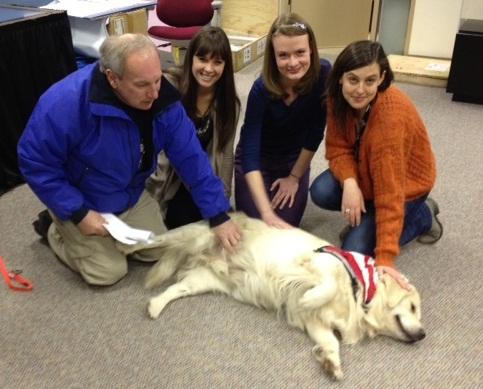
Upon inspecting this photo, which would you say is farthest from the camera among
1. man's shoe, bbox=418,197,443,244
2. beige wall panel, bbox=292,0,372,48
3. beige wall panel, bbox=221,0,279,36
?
beige wall panel, bbox=221,0,279,36

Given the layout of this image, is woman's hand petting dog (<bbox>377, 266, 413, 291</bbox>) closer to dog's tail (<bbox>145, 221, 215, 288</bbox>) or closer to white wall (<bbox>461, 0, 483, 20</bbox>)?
dog's tail (<bbox>145, 221, 215, 288</bbox>)

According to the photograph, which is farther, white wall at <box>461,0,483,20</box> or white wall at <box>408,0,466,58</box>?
white wall at <box>408,0,466,58</box>

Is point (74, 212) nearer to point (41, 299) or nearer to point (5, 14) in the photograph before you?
point (41, 299)

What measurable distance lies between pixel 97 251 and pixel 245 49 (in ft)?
9.20

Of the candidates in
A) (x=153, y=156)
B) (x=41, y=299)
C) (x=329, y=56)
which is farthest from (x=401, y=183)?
(x=329, y=56)

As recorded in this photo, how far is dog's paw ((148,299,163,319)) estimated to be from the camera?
1758 millimetres

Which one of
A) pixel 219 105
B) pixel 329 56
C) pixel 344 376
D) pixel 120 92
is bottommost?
pixel 344 376

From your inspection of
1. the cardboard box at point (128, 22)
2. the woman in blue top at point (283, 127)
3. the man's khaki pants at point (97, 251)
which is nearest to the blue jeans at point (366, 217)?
the woman in blue top at point (283, 127)

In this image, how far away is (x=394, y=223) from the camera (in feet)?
5.74

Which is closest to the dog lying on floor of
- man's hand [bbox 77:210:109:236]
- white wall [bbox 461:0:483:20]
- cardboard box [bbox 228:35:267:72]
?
man's hand [bbox 77:210:109:236]

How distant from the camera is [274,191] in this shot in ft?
7.29

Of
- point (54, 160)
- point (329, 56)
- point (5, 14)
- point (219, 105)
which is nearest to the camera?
point (54, 160)

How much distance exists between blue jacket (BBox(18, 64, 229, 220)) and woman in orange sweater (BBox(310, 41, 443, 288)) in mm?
494

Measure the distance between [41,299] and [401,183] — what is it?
53.8 inches
